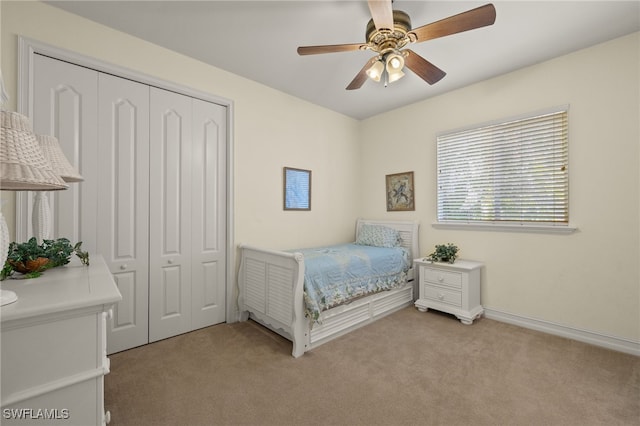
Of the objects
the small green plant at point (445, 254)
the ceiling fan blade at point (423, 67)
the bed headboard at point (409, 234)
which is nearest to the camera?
the ceiling fan blade at point (423, 67)

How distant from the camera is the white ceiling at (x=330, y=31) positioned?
2055 mm

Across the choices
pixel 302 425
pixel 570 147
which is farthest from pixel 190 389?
pixel 570 147

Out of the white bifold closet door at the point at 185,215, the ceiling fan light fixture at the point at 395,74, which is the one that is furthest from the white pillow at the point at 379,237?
the ceiling fan light fixture at the point at 395,74

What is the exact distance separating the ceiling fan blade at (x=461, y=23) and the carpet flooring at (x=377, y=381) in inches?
89.9

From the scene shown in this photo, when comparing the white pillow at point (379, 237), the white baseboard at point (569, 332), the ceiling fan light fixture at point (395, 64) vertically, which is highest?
the ceiling fan light fixture at point (395, 64)

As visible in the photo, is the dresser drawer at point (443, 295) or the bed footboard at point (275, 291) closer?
the bed footboard at point (275, 291)

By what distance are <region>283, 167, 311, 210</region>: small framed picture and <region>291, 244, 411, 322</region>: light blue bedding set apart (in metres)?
0.77

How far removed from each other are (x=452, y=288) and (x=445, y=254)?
383mm

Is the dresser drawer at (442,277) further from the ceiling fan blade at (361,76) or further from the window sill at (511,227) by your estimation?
the ceiling fan blade at (361,76)

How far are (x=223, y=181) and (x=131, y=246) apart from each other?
104 centimetres

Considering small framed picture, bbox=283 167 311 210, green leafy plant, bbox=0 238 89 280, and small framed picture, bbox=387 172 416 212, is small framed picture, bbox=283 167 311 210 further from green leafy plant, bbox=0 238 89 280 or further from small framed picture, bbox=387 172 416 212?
green leafy plant, bbox=0 238 89 280

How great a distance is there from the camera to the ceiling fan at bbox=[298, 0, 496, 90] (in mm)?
1617

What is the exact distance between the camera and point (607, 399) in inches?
69.9

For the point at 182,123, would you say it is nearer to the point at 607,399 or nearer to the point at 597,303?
the point at 607,399
